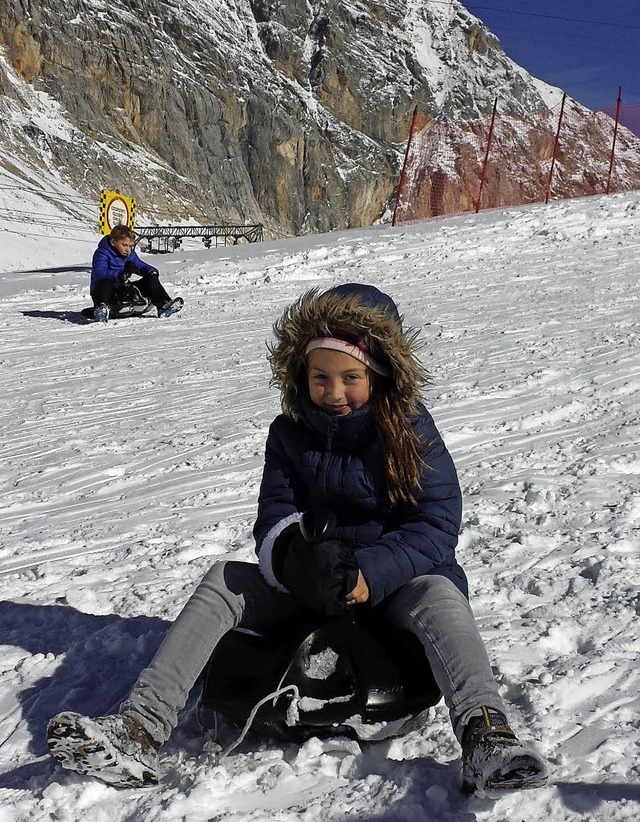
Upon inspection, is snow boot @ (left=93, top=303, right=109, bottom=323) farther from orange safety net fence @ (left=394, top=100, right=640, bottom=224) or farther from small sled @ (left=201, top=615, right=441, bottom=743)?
orange safety net fence @ (left=394, top=100, right=640, bottom=224)

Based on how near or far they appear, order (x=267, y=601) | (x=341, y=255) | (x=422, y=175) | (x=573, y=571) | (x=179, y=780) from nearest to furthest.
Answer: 1. (x=179, y=780)
2. (x=267, y=601)
3. (x=573, y=571)
4. (x=341, y=255)
5. (x=422, y=175)

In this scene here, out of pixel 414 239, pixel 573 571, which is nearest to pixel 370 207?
pixel 414 239

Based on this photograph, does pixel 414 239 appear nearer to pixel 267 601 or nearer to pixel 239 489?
pixel 239 489

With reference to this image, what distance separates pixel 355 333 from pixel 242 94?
66222 mm

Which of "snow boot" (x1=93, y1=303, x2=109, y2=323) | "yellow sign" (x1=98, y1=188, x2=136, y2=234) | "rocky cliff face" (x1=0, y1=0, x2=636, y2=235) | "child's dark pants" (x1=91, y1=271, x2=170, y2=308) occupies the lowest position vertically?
"snow boot" (x1=93, y1=303, x2=109, y2=323)

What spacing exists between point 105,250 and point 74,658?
25.0ft

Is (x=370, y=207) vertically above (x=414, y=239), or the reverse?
(x=370, y=207)

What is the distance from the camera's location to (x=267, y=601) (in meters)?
2.27

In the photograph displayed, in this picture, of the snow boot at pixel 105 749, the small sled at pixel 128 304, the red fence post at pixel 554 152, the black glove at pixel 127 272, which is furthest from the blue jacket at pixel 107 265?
the red fence post at pixel 554 152

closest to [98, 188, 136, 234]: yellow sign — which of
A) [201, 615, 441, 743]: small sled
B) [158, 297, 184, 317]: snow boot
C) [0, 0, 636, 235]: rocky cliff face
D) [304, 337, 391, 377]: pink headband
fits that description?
[158, 297, 184, 317]: snow boot

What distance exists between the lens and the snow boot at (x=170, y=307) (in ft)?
31.2

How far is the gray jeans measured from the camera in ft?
6.31

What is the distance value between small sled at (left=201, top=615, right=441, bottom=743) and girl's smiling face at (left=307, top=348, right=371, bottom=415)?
0.62 meters

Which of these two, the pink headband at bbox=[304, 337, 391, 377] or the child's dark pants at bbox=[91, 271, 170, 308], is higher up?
the child's dark pants at bbox=[91, 271, 170, 308]
